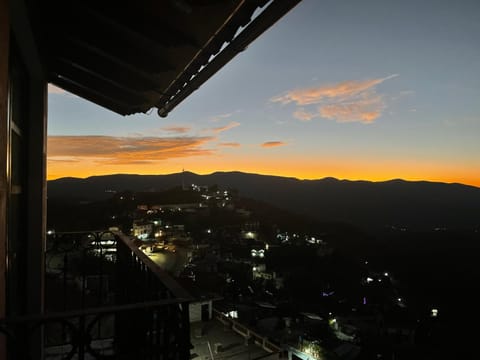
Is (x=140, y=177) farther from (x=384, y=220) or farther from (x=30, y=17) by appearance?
(x=30, y=17)

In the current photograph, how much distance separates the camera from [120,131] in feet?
57.5

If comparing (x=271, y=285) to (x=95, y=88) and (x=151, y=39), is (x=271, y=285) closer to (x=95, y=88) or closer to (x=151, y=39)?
(x=95, y=88)

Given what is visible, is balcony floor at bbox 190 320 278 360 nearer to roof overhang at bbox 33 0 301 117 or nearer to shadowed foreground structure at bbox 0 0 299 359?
shadowed foreground structure at bbox 0 0 299 359

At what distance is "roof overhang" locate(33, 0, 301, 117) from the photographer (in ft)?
4.93

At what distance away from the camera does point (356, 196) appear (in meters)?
73.4

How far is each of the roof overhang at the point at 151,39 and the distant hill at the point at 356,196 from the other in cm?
5169

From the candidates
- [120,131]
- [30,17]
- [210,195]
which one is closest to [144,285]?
[30,17]

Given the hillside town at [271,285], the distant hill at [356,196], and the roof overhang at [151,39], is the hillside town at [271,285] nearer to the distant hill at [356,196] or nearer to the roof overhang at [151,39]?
the roof overhang at [151,39]

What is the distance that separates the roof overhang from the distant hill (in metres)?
51.7

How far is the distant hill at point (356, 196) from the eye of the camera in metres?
63.2

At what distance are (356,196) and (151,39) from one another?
76.1 m

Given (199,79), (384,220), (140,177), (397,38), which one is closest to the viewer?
(199,79)

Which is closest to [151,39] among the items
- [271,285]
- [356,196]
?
[271,285]

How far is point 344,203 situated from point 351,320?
44825 millimetres
